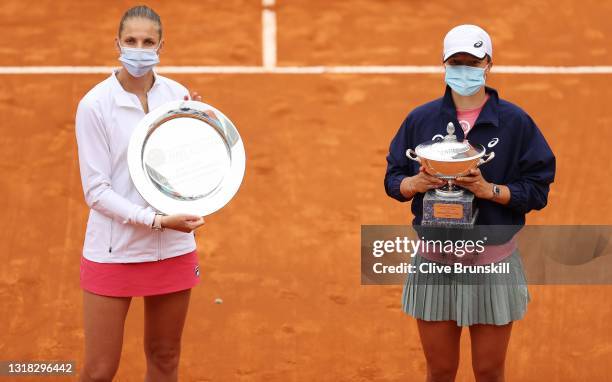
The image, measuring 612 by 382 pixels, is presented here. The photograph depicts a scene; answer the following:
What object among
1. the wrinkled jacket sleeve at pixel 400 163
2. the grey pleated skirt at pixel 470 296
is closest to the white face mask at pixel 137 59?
the wrinkled jacket sleeve at pixel 400 163

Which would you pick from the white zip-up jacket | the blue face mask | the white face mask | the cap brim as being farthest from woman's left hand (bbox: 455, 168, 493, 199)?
the white face mask

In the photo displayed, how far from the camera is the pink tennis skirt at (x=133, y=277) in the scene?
16.6 ft

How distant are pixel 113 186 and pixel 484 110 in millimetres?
1590

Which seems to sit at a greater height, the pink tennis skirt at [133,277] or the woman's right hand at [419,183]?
the woman's right hand at [419,183]

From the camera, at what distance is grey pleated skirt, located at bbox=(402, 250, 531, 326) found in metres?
4.97

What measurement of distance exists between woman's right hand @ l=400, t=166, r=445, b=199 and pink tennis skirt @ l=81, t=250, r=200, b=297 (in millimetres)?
1014

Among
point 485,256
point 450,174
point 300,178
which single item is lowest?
point 300,178

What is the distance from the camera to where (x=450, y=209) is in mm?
4828

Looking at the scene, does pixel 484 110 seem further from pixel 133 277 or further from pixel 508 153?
pixel 133 277

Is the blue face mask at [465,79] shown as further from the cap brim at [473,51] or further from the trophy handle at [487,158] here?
the trophy handle at [487,158]

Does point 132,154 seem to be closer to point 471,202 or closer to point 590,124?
point 471,202

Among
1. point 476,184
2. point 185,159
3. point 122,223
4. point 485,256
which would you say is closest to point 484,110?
point 476,184

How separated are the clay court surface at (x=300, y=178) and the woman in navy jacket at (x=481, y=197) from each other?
2.08 meters

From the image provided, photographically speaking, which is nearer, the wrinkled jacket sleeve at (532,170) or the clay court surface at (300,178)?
the wrinkled jacket sleeve at (532,170)
